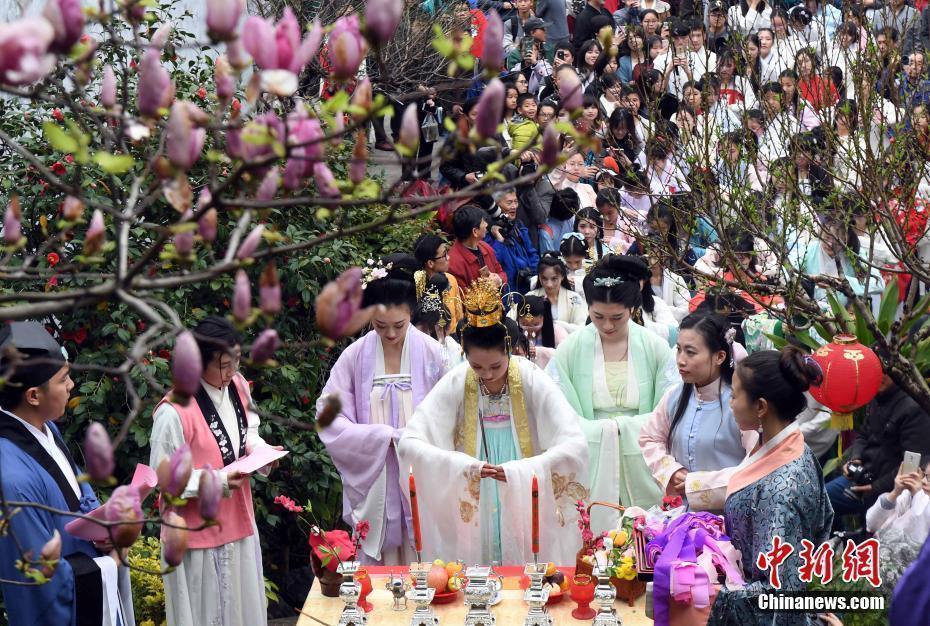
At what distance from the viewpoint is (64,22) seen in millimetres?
2158

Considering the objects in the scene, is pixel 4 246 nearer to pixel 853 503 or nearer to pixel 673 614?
pixel 673 614

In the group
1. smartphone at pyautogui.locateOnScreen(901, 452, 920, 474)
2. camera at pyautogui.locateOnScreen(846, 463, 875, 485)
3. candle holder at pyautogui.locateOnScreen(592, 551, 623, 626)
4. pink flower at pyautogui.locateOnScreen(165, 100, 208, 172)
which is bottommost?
candle holder at pyautogui.locateOnScreen(592, 551, 623, 626)

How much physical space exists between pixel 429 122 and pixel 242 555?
605 cm

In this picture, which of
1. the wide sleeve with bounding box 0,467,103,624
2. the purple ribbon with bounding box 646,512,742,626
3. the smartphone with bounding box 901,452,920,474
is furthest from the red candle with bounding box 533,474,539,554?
the wide sleeve with bounding box 0,467,103,624

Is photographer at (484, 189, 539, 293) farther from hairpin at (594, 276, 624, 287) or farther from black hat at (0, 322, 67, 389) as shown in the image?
black hat at (0, 322, 67, 389)

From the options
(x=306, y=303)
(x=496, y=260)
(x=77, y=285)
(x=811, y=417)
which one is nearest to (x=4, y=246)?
(x=77, y=285)

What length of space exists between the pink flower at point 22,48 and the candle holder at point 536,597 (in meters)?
3.60

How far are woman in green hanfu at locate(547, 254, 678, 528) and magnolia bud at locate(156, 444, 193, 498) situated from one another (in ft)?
14.3

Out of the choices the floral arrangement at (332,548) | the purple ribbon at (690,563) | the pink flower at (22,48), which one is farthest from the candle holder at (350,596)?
the pink flower at (22,48)

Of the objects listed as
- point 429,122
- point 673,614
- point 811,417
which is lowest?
point 673,614

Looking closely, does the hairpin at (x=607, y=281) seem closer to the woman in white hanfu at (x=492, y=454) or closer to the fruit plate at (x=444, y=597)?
the woman in white hanfu at (x=492, y=454)

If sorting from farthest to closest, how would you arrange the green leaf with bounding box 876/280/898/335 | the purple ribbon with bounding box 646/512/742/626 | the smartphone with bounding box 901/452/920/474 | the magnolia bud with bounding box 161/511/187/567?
the green leaf with bounding box 876/280/898/335 → the smartphone with bounding box 901/452/920/474 → the purple ribbon with bounding box 646/512/742/626 → the magnolia bud with bounding box 161/511/187/567

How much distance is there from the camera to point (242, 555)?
596 centimetres

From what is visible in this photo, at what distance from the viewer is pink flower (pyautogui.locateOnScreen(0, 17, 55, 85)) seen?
1.93 meters
